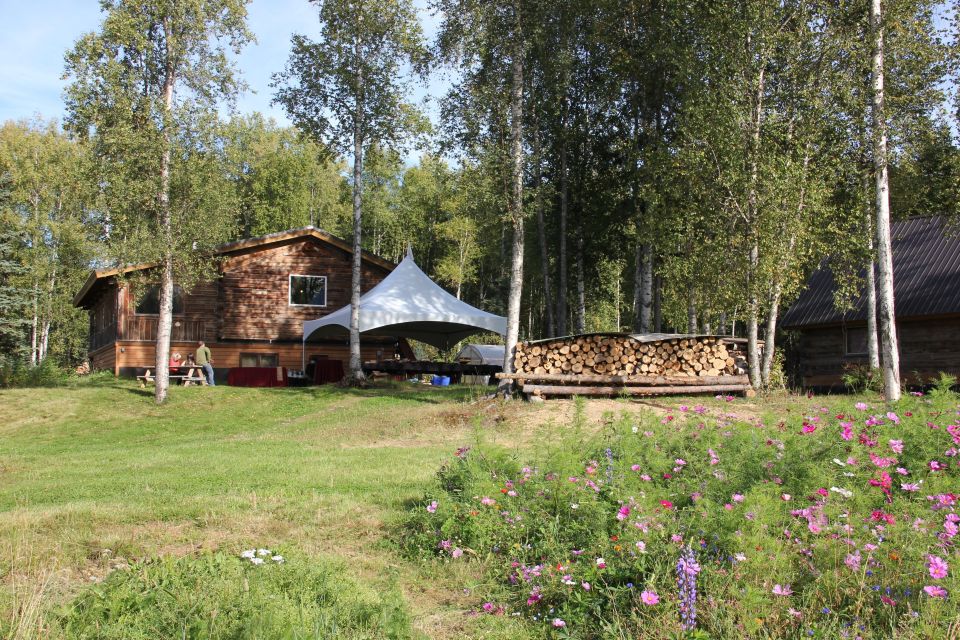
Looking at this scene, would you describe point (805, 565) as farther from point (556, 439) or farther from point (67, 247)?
point (67, 247)

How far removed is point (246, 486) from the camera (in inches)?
322

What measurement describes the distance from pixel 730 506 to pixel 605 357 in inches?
457

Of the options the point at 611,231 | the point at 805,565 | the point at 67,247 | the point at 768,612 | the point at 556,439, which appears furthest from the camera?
the point at 67,247

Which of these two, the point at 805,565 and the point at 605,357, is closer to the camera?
the point at 805,565

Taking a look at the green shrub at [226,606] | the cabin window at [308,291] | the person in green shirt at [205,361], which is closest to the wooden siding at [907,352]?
the cabin window at [308,291]

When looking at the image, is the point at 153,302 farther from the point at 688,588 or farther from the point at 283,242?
the point at 688,588

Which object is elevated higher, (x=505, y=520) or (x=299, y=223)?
(x=299, y=223)

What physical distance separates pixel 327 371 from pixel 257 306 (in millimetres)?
4923

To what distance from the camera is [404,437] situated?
1307 centimetres

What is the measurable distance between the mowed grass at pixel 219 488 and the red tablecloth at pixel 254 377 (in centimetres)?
527

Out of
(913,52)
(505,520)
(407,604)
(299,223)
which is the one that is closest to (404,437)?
(505,520)

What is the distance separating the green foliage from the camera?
3.98 m

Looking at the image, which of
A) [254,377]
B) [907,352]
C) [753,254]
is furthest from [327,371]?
[907,352]

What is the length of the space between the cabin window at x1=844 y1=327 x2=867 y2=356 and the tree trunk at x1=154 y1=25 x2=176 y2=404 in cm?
2011
